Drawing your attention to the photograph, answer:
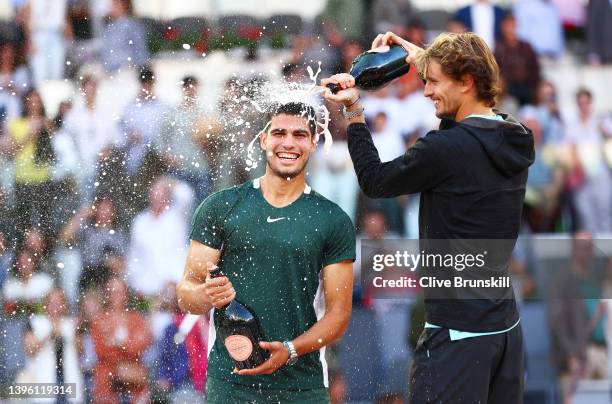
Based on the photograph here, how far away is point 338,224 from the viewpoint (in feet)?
14.2

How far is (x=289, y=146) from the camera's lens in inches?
169

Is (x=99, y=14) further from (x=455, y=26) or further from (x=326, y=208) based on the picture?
(x=326, y=208)

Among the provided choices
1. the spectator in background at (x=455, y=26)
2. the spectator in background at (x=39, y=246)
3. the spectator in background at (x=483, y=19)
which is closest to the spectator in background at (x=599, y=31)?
the spectator in background at (x=483, y=19)

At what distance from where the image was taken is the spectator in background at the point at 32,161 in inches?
234

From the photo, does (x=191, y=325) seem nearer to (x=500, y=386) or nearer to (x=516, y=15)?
(x=500, y=386)

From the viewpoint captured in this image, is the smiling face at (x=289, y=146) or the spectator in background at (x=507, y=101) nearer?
the smiling face at (x=289, y=146)

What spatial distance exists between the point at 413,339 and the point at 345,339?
0.36 meters

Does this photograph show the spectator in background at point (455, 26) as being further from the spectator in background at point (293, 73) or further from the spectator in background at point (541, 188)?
the spectator in background at point (293, 73)

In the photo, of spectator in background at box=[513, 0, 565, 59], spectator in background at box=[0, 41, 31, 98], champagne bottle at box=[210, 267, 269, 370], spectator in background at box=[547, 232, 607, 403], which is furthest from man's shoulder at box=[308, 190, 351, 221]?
spectator in background at box=[513, 0, 565, 59]

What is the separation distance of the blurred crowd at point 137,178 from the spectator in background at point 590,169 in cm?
1

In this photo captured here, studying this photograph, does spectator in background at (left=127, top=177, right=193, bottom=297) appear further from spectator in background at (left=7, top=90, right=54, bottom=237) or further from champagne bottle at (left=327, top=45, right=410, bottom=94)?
champagne bottle at (left=327, top=45, right=410, bottom=94)

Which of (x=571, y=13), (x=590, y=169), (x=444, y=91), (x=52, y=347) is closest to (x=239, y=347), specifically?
(x=444, y=91)

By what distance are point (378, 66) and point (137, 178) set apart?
212cm

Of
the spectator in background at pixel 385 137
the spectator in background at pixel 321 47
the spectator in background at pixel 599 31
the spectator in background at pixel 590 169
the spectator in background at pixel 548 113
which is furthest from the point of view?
the spectator in background at pixel 599 31
